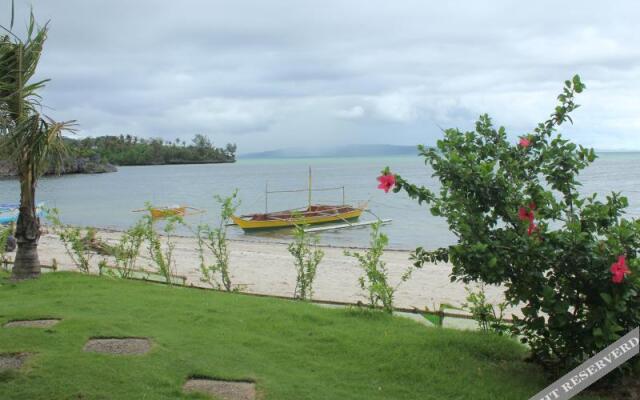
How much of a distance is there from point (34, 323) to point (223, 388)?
2.41 metres

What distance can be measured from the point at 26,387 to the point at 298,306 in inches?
115

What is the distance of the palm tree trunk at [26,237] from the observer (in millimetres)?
7848

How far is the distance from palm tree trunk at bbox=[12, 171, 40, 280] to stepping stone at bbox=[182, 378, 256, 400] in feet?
16.1

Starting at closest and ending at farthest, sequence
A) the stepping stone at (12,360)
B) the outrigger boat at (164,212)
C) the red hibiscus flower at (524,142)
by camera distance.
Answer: the stepping stone at (12,360), the red hibiscus flower at (524,142), the outrigger boat at (164,212)

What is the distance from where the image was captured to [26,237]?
790 centimetres

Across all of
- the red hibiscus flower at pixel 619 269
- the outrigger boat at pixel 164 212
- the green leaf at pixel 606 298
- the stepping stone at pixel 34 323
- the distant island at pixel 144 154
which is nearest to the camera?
the red hibiscus flower at pixel 619 269

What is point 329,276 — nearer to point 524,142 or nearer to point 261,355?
point 261,355

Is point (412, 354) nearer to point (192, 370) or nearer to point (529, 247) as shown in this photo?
point (529, 247)

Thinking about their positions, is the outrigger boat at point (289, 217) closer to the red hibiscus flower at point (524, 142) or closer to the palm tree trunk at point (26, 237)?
the palm tree trunk at point (26, 237)

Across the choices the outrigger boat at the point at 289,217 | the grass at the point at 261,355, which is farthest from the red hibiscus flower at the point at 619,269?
the outrigger boat at the point at 289,217

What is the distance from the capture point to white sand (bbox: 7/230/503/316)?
10.8m

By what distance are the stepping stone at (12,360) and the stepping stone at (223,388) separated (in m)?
1.25

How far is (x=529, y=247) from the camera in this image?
12.3ft

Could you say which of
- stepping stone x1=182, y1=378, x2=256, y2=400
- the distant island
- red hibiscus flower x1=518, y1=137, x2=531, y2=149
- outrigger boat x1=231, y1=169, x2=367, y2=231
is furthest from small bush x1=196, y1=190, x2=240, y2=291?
the distant island
